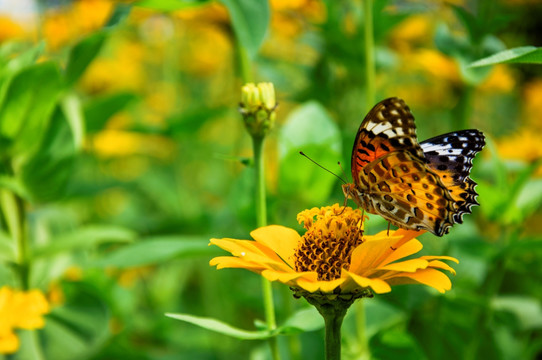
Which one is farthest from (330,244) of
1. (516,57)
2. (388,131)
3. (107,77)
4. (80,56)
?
(107,77)

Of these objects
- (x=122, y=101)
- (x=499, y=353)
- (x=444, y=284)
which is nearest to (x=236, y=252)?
(x=444, y=284)

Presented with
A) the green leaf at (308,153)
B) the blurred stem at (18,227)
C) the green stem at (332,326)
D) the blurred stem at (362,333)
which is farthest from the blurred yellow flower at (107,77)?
the green stem at (332,326)

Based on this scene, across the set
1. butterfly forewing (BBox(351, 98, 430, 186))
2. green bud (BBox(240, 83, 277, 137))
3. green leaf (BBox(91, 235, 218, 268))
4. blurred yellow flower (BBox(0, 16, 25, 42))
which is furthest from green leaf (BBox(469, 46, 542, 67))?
blurred yellow flower (BBox(0, 16, 25, 42))

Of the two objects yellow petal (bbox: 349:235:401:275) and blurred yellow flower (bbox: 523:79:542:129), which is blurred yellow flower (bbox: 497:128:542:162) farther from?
yellow petal (bbox: 349:235:401:275)

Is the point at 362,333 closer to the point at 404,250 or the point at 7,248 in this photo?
the point at 404,250

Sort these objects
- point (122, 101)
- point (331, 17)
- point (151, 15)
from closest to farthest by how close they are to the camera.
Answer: point (122, 101), point (331, 17), point (151, 15)

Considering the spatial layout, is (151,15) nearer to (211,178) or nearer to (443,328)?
(211,178)

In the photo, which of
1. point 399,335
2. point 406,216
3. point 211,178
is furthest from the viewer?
point 211,178
